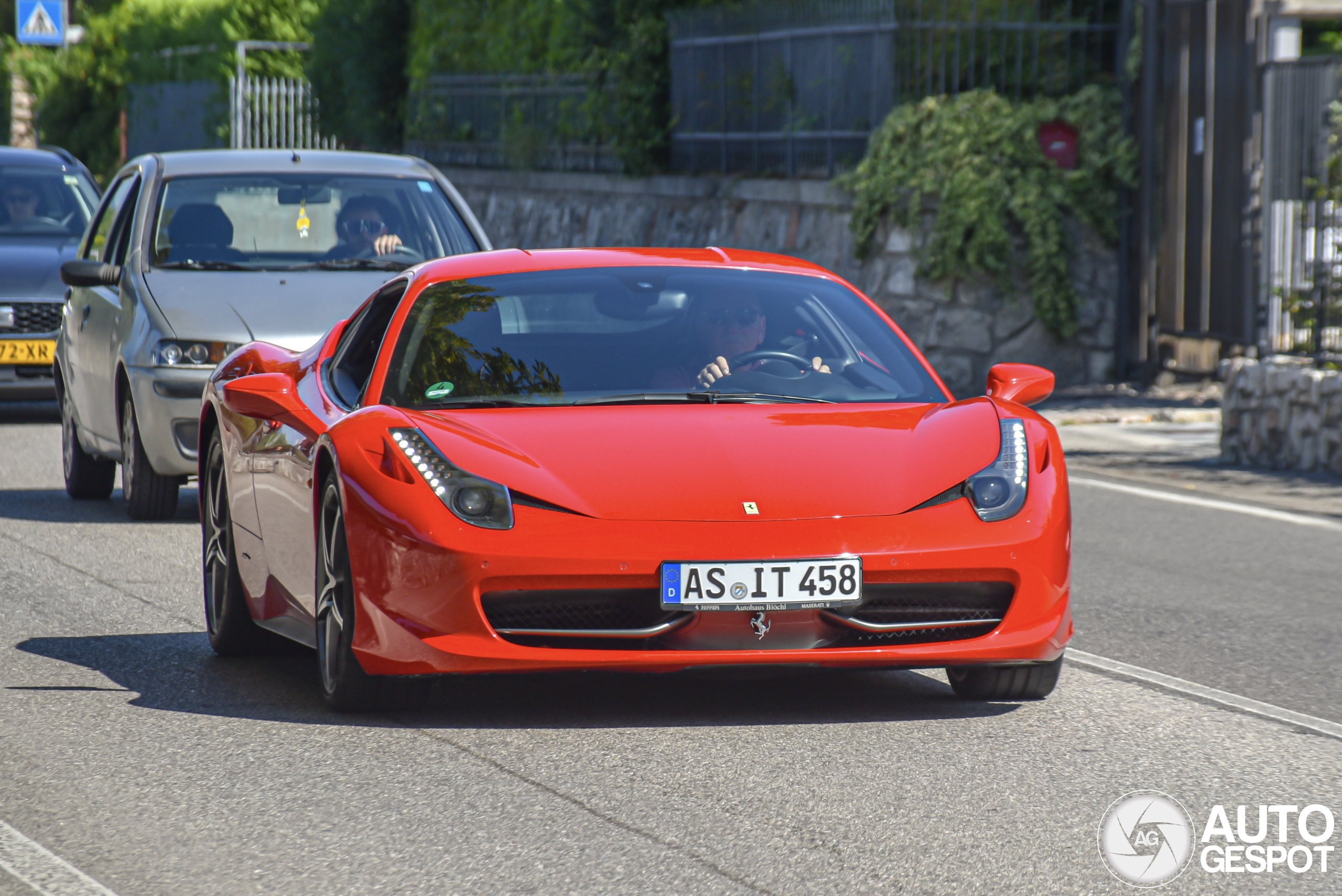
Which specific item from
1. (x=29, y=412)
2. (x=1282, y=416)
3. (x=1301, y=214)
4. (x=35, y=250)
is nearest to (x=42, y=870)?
(x=1282, y=416)

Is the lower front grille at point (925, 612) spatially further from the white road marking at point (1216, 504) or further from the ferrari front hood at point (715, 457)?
the white road marking at point (1216, 504)

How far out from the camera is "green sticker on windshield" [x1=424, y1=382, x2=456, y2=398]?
6102 mm

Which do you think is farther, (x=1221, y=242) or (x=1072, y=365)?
(x=1072, y=365)

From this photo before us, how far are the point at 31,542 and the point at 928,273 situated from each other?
9423 millimetres

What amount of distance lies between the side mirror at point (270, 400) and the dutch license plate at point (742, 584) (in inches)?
55.5

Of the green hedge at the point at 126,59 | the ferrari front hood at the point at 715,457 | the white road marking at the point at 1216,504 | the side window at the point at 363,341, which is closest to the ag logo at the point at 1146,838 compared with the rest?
the ferrari front hood at the point at 715,457

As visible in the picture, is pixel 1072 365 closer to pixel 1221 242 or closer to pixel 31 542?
pixel 1221 242

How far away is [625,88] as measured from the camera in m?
22.8

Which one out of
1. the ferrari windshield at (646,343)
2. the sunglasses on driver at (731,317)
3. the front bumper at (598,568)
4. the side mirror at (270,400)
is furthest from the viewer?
the sunglasses on driver at (731,317)

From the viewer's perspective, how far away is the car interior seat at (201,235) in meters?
10.9

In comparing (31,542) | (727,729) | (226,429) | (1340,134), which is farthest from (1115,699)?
(1340,134)

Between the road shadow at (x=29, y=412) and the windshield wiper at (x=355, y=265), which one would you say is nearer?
the windshield wiper at (x=355, y=265)

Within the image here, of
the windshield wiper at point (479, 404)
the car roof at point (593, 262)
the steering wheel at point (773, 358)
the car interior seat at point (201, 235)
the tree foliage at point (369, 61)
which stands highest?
the tree foliage at point (369, 61)

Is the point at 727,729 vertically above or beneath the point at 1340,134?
beneath
